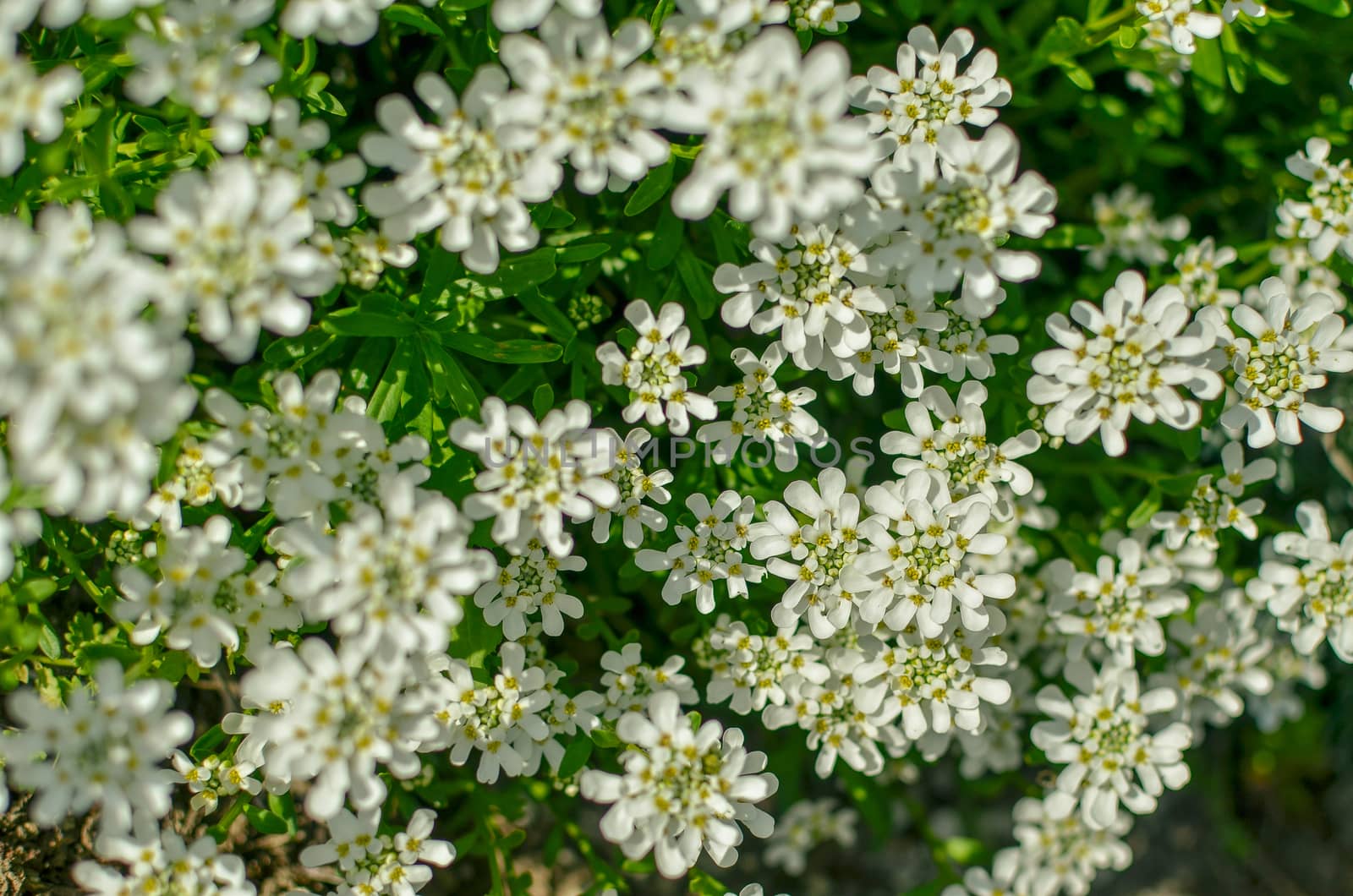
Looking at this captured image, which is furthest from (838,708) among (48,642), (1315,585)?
(48,642)

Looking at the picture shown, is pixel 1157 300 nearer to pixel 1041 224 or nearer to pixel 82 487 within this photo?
pixel 1041 224

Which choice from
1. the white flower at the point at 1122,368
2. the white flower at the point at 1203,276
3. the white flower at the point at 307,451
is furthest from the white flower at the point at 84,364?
the white flower at the point at 1203,276

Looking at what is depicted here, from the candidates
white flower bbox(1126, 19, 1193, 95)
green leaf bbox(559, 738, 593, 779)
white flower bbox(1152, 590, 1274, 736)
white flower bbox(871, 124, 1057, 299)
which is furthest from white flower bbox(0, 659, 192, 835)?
white flower bbox(1126, 19, 1193, 95)

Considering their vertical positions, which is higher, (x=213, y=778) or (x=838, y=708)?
(x=213, y=778)

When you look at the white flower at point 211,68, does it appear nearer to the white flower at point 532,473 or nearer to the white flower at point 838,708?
the white flower at point 532,473

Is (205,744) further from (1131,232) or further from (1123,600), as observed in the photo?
(1131,232)

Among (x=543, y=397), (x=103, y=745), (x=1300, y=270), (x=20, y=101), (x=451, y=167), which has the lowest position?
(x=103, y=745)

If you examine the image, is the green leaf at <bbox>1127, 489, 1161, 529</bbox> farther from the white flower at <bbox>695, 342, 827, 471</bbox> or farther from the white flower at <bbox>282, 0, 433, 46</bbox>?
the white flower at <bbox>282, 0, 433, 46</bbox>
